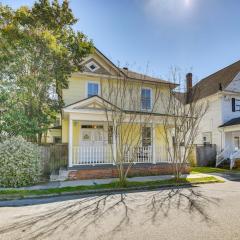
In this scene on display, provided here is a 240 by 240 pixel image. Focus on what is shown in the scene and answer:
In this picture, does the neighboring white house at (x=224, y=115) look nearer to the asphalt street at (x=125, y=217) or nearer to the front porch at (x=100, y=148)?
the front porch at (x=100, y=148)

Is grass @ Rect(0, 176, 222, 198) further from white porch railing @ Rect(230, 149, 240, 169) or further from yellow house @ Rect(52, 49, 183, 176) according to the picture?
white porch railing @ Rect(230, 149, 240, 169)

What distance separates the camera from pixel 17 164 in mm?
10594

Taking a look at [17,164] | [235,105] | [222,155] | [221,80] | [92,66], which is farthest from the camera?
[221,80]

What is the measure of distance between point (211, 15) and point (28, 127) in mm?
13098

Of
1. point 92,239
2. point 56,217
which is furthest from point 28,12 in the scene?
point 92,239

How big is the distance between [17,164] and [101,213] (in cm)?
622

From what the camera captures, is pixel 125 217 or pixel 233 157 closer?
pixel 125 217

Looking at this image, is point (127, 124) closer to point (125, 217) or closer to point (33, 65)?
point (33, 65)

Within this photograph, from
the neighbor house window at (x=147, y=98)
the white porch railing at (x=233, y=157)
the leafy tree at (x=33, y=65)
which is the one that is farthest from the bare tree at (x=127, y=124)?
the white porch railing at (x=233, y=157)

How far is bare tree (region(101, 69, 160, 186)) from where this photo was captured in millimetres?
11695

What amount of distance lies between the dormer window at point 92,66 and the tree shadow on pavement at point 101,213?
37.9ft

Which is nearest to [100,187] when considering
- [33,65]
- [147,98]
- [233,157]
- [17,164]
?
[17,164]

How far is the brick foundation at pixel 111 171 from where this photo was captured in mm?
12359

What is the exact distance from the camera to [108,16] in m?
12.8
